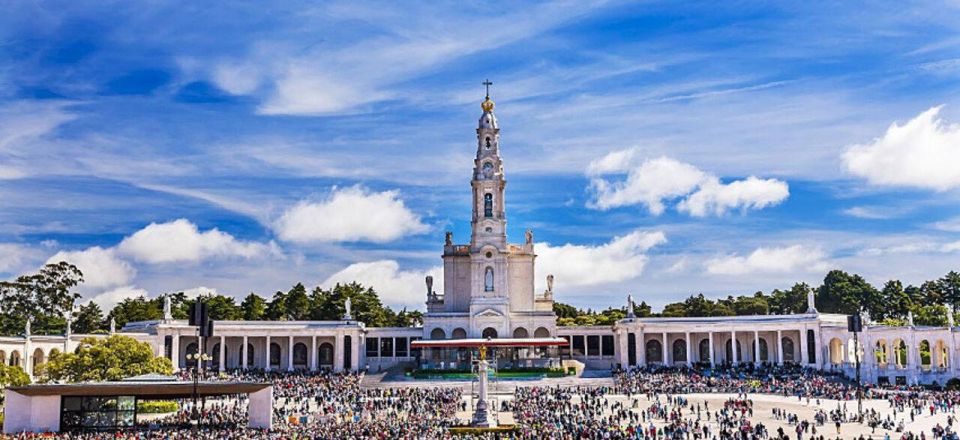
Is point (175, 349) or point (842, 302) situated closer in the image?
point (175, 349)

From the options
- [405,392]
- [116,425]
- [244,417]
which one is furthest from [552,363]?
[116,425]

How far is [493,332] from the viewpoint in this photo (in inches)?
3460

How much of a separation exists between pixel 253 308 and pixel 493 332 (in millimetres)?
27200

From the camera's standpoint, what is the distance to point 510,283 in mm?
90938

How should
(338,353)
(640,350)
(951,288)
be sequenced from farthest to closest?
1. (951,288)
2. (338,353)
3. (640,350)

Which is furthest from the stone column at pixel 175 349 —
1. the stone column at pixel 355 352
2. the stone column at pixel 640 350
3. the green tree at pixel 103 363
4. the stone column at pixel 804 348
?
the stone column at pixel 804 348

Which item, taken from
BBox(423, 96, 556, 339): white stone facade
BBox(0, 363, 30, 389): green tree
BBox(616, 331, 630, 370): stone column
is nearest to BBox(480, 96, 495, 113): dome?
BBox(423, 96, 556, 339): white stone facade

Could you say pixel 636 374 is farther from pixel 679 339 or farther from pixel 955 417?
pixel 955 417

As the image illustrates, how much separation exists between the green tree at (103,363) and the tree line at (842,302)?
1969 inches

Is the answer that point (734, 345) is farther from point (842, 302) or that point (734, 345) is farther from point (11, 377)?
point (11, 377)

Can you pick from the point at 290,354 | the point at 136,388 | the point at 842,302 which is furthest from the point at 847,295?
the point at 136,388

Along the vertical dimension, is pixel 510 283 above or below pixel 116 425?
above

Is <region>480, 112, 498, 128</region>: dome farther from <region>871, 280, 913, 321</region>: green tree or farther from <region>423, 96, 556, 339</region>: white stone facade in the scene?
<region>871, 280, 913, 321</region>: green tree

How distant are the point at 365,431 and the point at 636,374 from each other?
35.4 m
